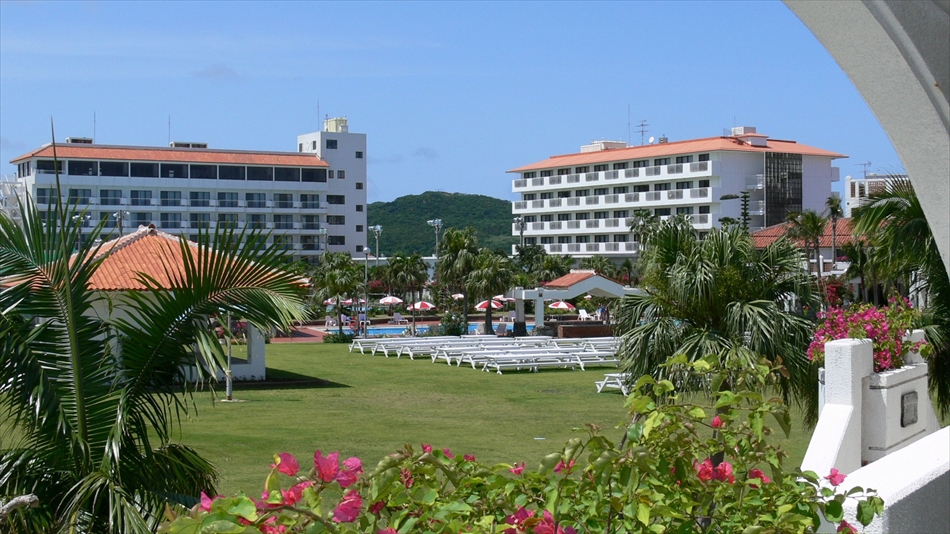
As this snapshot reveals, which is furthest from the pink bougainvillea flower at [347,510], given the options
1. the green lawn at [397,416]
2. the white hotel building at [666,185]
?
the white hotel building at [666,185]

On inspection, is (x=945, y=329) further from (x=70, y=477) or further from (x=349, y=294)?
(x=349, y=294)

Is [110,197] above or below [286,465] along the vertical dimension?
above

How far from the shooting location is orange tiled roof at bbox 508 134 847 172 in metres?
74.8

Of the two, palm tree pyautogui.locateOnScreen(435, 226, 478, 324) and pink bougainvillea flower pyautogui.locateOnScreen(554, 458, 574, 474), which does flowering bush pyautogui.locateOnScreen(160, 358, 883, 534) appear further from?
palm tree pyautogui.locateOnScreen(435, 226, 478, 324)

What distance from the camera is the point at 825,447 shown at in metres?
7.09

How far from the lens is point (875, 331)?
821 cm

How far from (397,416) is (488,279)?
90.3ft

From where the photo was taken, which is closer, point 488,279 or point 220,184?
point 488,279

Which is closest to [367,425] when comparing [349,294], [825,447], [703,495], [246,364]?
[246,364]

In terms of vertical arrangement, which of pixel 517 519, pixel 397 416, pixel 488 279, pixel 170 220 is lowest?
pixel 397 416

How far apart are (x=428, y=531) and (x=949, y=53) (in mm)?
1830

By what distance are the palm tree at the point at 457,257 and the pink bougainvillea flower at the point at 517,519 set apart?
154 feet

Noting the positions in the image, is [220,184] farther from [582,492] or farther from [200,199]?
[582,492]

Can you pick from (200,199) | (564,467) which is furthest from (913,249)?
(200,199)
